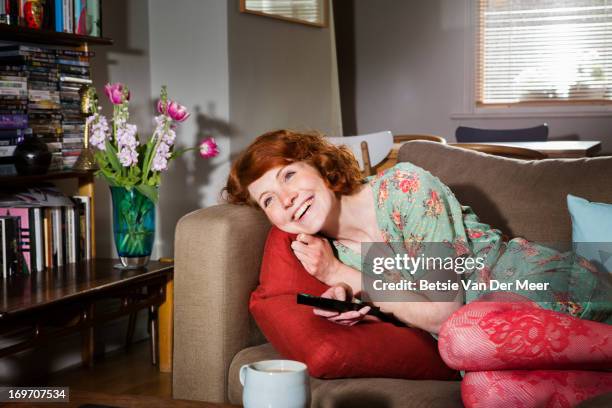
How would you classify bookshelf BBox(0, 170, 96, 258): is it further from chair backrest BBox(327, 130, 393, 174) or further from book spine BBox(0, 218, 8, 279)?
chair backrest BBox(327, 130, 393, 174)

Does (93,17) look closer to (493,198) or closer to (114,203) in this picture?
(114,203)

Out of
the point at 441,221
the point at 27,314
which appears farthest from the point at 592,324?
the point at 27,314

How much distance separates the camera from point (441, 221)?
1781 mm

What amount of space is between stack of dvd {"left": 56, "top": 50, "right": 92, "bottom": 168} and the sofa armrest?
1.25 m

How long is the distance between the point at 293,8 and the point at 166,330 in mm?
2245

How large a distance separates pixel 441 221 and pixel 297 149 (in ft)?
1.40

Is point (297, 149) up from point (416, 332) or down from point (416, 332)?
up

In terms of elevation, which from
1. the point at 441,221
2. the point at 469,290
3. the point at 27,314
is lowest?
the point at 27,314

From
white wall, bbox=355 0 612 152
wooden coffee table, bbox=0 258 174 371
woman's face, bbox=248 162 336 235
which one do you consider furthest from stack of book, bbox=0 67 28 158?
white wall, bbox=355 0 612 152

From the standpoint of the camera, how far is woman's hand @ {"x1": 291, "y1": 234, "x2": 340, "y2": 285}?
1.90 metres

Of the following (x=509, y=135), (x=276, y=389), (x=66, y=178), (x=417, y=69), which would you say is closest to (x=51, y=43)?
(x=66, y=178)

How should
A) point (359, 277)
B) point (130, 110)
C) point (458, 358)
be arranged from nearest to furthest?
1. point (458, 358)
2. point (359, 277)
3. point (130, 110)

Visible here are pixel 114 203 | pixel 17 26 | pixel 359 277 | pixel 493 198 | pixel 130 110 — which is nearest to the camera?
pixel 359 277

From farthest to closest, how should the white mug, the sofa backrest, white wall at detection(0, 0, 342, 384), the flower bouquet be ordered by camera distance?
white wall at detection(0, 0, 342, 384) < the flower bouquet < the sofa backrest < the white mug
